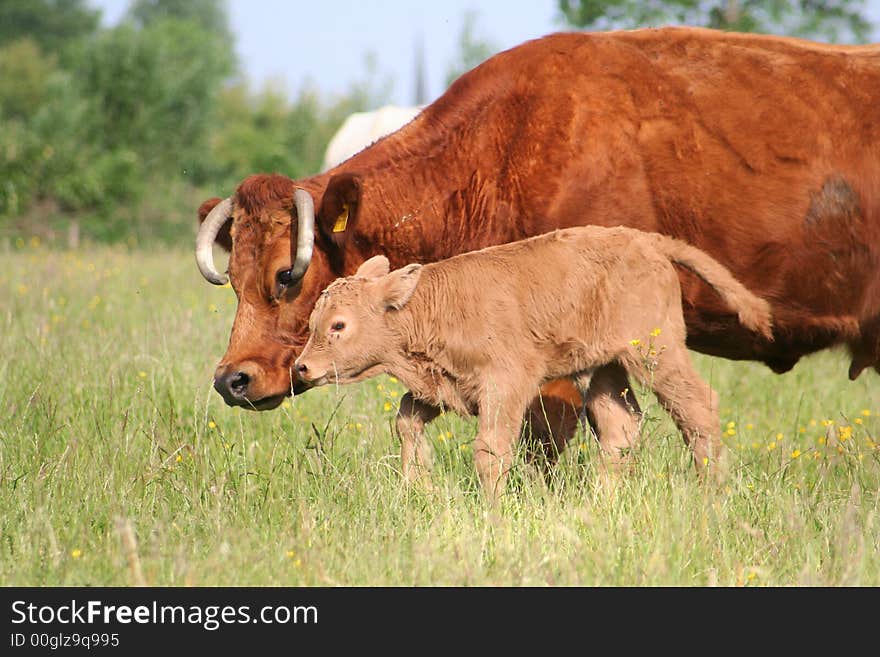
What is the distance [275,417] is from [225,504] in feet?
5.57

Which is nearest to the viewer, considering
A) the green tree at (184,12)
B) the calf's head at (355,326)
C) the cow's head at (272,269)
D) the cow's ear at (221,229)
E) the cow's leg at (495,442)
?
the cow's leg at (495,442)

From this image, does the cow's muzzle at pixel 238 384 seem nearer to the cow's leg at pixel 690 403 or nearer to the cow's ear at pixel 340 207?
the cow's ear at pixel 340 207

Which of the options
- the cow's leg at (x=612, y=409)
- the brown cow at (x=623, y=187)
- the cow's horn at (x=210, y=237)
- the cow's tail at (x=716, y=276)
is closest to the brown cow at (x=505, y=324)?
the cow's tail at (x=716, y=276)

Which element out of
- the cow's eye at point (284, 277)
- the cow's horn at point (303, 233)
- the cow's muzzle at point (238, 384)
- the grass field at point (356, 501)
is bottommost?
the grass field at point (356, 501)

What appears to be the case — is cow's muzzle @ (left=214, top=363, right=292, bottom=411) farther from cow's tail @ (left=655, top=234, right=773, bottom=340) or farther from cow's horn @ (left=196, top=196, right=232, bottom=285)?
cow's tail @ (left=655, top=234, right=773, bottom=340)

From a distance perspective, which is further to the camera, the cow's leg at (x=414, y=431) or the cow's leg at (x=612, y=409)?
the cow's leg at (x=612, y=409)

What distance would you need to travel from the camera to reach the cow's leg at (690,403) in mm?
4863

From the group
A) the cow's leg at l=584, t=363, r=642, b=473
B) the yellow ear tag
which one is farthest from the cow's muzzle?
the cow's leg at l=584, t=363, r=642, b=473

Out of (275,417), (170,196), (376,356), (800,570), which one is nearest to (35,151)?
(170,196)

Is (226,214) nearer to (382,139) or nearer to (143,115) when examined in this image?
(382,139)

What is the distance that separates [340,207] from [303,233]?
0.78 ft

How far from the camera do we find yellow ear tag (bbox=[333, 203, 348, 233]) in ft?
17.2

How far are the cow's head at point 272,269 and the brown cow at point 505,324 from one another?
46cm
